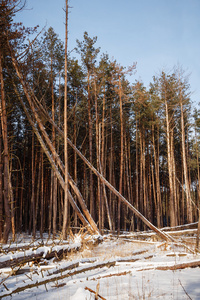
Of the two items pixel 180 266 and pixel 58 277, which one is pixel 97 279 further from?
pixel 180 266

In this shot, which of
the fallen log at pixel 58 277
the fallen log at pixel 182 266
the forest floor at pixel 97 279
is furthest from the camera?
the fallen log at pixel 182 266

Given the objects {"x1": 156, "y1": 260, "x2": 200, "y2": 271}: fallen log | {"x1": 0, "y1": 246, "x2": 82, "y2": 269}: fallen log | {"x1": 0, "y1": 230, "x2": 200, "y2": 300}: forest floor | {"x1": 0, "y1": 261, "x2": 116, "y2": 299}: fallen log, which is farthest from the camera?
{"x1": 0, "y1": 246, "x2": 82, "y2": 269}: fallen log

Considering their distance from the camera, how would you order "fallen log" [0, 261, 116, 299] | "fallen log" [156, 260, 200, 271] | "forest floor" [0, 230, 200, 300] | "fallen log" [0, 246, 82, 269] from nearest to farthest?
"forest floor" [0, 230, 200, 300], "fallen log" [0, 261, 116, 299], "fallen log" [156, 260, 200, 271], "fallen log" [0, 246, 82, 269]

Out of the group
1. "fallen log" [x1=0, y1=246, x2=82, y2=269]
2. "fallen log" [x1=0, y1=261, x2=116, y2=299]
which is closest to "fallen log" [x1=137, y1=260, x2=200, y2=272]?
"fallen log" [x1=0, y1=261, x2=116, y2=299]

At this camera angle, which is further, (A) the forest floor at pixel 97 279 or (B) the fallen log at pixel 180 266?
(B) the fallen log at pixel 180 266

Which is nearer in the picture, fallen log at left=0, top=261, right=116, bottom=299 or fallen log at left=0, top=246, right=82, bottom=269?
fallen log at left=0, top=261, right=116, bottom=299

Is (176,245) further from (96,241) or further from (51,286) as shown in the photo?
(51,286)

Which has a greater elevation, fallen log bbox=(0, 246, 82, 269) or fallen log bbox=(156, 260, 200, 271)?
fallen log bbox=(156, 260, 200, 271)

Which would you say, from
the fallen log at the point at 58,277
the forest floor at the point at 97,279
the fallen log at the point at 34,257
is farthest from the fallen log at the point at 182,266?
the fallen log at the point at 34,257

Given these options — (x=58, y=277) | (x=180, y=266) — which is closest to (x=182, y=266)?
(x=180, y=266)

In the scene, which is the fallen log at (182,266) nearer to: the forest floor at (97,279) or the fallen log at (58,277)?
the forest floor at (97,279)

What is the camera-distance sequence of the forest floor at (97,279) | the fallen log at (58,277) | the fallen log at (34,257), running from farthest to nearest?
the fallen log at (34,257) < the fallen log at (58,277) < the forest floor at (97,279)

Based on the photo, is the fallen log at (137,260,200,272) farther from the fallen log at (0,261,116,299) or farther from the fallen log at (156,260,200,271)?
the fallen log at (0,261,116,299)

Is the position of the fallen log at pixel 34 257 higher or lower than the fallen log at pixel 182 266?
lower
